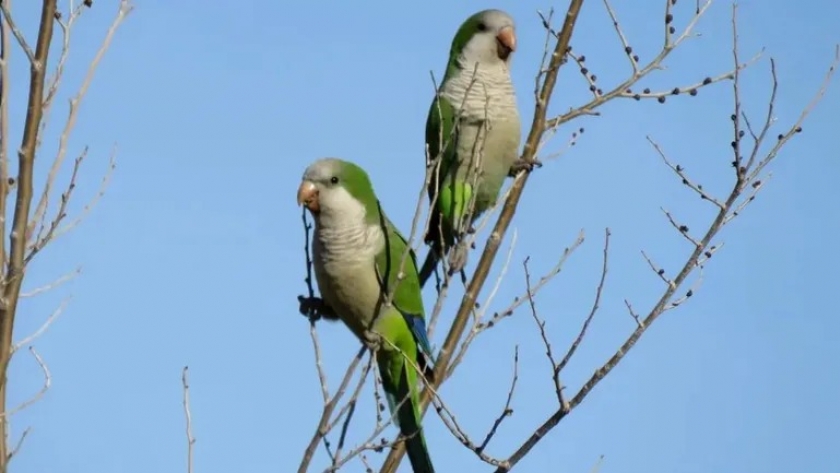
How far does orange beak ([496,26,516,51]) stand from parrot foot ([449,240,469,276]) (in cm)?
164

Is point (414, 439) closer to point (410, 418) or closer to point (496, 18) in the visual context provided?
point (410, 418)

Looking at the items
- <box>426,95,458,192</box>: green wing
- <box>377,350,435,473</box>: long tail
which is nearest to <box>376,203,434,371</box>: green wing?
<box>377,350,435,473</box>: long tail

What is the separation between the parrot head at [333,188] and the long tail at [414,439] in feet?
2.75

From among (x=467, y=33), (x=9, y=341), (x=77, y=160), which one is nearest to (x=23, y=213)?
(x=9, y=341)

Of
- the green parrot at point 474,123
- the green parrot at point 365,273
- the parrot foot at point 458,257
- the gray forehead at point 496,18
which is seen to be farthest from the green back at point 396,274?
the gray forehead at point 496,18

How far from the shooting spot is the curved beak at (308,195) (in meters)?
4.18

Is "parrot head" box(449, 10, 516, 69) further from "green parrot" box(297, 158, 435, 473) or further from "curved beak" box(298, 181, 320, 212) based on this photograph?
"curved beak" box(298, 181, 320, 212)

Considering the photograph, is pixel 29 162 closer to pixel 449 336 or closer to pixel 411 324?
pixel 449 336

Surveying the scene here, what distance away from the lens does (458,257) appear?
3994 millimetres

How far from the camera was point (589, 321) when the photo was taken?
374cm

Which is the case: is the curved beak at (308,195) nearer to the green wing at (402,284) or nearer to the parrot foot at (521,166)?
the green wing at (402,284)

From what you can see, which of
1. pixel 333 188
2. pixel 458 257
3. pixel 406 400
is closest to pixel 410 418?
pixel 406 400

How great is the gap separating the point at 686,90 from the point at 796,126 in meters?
0.53

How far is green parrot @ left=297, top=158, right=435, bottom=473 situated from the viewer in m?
4.25
